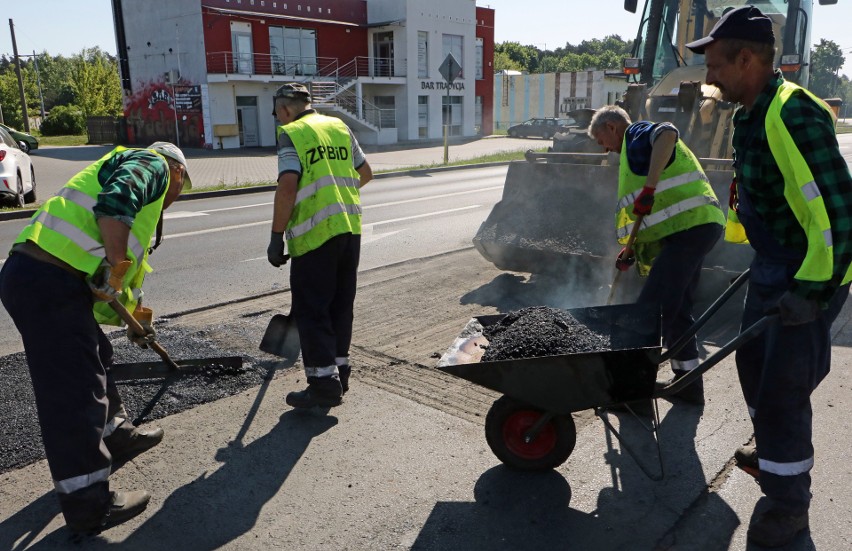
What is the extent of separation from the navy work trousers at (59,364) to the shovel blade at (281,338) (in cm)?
216

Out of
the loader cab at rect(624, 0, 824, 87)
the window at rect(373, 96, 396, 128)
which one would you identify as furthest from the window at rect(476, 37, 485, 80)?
the loader cab at rect(624, 0, 824, 87)

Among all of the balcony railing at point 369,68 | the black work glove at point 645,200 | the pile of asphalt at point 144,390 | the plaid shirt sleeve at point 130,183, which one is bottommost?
the pile of asphalt at point 144,390

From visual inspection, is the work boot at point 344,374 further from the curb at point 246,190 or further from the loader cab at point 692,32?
the curb at point 246,190

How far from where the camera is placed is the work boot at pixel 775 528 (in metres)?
2.78

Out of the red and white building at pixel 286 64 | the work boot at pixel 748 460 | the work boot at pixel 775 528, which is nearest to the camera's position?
the work boot at pixel 775 528

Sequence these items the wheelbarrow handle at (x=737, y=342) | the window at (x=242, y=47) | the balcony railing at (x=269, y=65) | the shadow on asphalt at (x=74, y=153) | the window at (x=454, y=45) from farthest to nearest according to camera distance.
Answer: the window at (x=454, y=45), the window at (x=242, y=47), the balcony railing at (x=269, y=65), the shadow on asphalt at (x=74, y=153), the wheelbarrow handle at (x=737, y=342)

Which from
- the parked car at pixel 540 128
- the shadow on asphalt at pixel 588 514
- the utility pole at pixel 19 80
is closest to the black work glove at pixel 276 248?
the shadow on asphalt at pixel 588 514

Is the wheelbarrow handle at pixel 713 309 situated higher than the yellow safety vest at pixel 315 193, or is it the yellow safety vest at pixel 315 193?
the yellow safety vest at pixel 315 193

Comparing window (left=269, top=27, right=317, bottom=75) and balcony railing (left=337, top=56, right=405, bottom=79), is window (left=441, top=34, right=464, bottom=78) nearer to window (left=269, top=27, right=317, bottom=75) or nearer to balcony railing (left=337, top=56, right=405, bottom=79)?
balcony railing (left=337, top=56, right=405, bottom=79)

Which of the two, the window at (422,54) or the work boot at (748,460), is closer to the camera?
the work boot at (748,460)

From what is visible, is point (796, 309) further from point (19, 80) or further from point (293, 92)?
point (19, 80)

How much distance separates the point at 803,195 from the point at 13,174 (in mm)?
13501

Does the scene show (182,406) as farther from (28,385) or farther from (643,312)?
(643,312)

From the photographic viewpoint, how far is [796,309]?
256 centimetres
